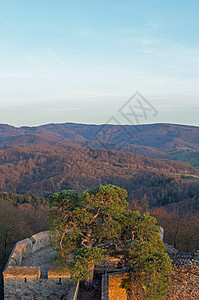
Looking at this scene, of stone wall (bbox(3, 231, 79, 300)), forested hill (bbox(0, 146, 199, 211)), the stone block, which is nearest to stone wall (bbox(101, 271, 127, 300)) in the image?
stone wall (bbox(3, 231, 79, 300))

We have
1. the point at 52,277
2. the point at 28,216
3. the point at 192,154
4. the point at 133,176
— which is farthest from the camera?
A: the point at 192,154

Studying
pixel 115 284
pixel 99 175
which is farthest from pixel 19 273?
pixel 99 175

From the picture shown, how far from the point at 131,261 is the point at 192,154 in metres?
163

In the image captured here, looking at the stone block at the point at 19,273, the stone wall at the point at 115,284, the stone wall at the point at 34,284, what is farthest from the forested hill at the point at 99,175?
the stone block at the point at 19,273

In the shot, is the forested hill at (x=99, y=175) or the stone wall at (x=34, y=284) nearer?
the stone wall at (x=34, y=284)

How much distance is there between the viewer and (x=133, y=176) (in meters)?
97.2

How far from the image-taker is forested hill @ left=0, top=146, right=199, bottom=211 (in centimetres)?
7119

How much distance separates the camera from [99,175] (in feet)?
332

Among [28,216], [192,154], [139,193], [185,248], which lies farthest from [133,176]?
[192,154]

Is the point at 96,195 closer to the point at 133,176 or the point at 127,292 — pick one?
the point at 127,292

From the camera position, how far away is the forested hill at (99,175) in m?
71.2

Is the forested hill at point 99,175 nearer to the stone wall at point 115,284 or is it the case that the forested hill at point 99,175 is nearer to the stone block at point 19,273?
the stone wall at point 115,284

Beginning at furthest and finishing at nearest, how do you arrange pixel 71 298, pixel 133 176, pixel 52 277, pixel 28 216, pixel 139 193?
pixel 133 176 < pixel 139 193 < pixel 28 216 < pixel 52 277 < pixel 71 298

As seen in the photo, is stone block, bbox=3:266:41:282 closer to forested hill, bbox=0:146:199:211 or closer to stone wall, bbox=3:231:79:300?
stone wall, bbox=3:231:79:300
